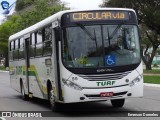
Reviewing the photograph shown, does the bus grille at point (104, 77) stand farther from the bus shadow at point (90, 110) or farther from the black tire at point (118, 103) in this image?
the black tire at point (118, 103)

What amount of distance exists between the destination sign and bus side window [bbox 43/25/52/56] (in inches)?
55.3

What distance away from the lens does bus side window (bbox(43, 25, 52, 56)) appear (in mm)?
14073

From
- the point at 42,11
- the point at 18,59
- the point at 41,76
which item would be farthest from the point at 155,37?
the point at 41,76

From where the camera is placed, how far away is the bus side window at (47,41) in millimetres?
14073

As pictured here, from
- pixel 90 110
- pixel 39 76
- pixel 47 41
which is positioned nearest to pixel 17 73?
pixel 39 76

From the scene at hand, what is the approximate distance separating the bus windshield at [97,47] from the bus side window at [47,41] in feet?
4.29

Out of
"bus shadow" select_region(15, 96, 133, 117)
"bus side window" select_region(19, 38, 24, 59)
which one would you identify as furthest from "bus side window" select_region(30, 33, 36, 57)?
"bus shadow" select_region(15, 96, 133, 117)

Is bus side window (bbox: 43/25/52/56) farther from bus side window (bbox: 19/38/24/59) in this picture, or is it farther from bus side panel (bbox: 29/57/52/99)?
bus side window (bbox: 19/38/24/59)

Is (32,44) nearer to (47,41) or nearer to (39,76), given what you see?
(39,76)

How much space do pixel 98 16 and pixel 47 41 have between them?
215cm

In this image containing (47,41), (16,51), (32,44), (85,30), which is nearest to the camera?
(85,30)

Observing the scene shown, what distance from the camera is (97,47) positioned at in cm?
1286

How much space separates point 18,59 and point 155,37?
39683 mm

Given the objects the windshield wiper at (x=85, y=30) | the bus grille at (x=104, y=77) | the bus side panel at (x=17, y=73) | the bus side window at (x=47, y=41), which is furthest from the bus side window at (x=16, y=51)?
the bus grille at (x=104, y=77)
